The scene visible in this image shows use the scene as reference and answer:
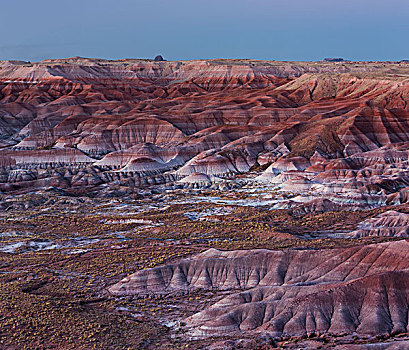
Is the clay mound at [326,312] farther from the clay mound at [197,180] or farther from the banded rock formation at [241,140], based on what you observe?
the clay mound at [197,180]

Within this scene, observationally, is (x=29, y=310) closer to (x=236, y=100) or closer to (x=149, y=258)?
(x=149, y=258)

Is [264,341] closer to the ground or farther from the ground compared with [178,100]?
closer to the ground

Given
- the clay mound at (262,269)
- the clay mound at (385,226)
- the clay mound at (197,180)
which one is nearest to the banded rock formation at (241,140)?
the clay mound at (197,180)

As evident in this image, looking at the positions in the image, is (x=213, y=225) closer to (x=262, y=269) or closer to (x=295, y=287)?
(x=262, y=269)

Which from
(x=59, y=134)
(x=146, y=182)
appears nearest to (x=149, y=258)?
(x=146, y=182)

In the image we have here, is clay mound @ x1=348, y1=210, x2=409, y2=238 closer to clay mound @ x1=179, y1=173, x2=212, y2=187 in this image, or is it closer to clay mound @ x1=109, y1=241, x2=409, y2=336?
clay mound @ x1=109, y1=241, x2=409, y2=336

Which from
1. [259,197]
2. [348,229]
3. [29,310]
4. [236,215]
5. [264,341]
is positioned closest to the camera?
[264,341]

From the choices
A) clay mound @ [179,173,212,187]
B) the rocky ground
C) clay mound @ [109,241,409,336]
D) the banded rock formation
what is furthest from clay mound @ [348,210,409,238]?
clay mound @ [179,173,212,187]

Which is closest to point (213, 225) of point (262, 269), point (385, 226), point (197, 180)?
point (385, 226)
